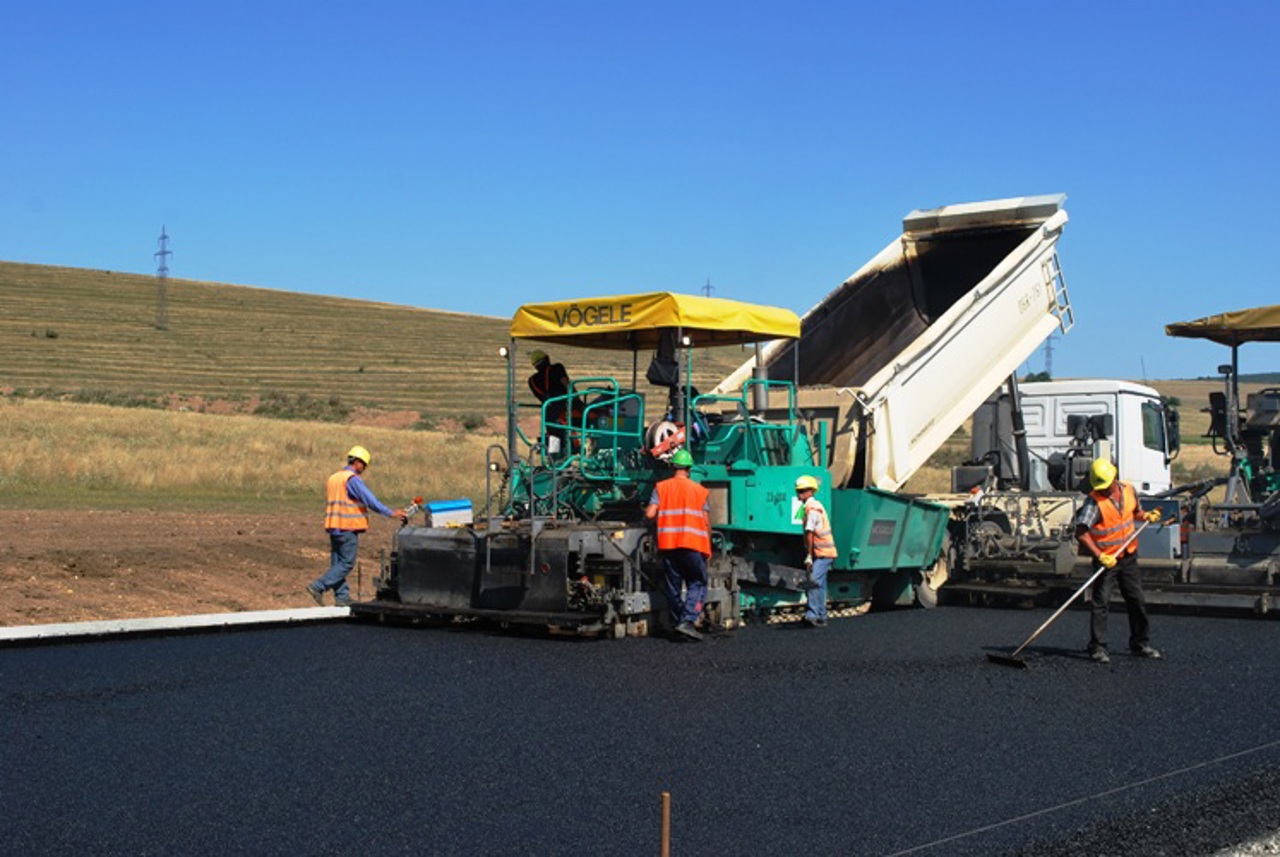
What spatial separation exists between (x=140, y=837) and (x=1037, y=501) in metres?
10.1

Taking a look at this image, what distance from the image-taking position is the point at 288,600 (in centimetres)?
1327

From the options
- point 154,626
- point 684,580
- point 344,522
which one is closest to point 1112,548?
point 684,580

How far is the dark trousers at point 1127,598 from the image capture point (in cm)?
948

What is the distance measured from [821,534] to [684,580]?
53.2 inches

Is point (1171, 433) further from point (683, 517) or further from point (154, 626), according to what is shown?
point (154, 626)

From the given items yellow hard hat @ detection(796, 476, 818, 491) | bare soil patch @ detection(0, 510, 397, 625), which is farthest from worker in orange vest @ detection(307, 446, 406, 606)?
yellow hard hat @ detection(796, 476, 818, 491)

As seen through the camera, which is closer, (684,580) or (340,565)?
(684,580)

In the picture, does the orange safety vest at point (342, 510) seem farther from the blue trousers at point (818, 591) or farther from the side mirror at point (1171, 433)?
the side mirror at point (1171, 433)

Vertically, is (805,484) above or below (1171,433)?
below

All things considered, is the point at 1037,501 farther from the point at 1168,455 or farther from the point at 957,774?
the point at 957,774

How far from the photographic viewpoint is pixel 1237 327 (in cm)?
1326

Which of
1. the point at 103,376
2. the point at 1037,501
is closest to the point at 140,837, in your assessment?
the point at 1037,501

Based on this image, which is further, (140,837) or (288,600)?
(288,600)

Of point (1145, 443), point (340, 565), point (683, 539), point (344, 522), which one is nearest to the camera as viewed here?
point (683, 539)
